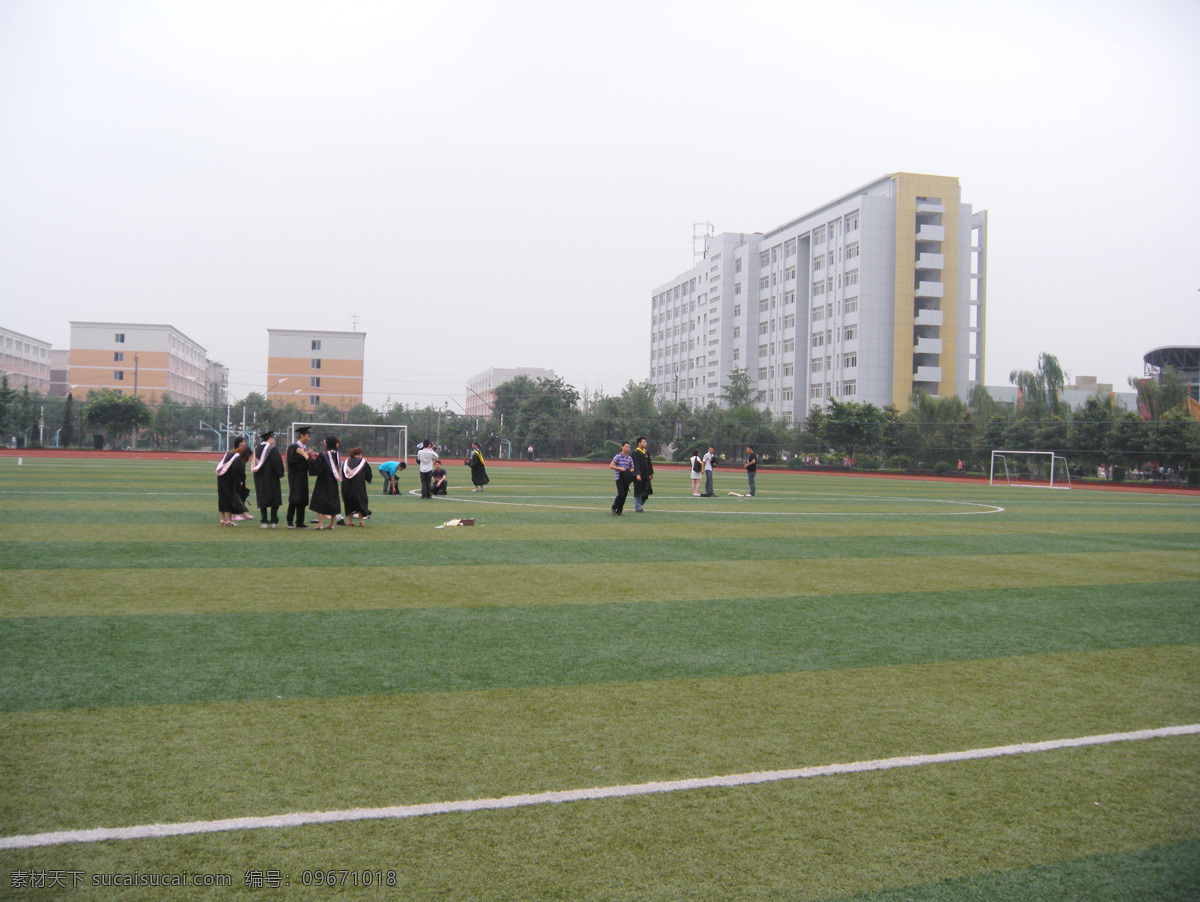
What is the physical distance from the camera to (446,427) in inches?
2431

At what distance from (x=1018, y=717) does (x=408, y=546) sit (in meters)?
9.73

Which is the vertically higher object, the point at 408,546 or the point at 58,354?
the point at 58,354

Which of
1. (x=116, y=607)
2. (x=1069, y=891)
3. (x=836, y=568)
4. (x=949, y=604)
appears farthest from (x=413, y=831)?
(x=836, y=568)

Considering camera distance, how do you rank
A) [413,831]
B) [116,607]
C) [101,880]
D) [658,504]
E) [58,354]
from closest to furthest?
[101,880], [413,831], [116,607], [658,504], [58,354]

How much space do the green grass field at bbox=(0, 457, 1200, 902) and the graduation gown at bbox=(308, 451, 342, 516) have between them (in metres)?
3.06

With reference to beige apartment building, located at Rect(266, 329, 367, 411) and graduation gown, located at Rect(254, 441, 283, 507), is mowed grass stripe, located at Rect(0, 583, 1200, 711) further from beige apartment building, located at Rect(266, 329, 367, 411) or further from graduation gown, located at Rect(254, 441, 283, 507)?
beige apartment building, located at Rect(266, 329, 367, 411)

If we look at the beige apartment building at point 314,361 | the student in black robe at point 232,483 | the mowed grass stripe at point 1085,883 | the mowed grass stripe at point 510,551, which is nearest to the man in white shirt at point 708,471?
the mowed grass stripe at point 510,551

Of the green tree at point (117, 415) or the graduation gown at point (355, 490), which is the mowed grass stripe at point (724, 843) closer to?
Result: the graduation gown at point (355, 490)

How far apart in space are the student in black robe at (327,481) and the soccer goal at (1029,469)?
38.8 meters

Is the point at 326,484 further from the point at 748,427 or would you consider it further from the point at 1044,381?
the point at 1044,381

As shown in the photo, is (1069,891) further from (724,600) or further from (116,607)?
(116,607)

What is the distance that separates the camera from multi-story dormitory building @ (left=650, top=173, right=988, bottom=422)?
70.4 meters

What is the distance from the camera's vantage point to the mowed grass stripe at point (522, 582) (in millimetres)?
8523

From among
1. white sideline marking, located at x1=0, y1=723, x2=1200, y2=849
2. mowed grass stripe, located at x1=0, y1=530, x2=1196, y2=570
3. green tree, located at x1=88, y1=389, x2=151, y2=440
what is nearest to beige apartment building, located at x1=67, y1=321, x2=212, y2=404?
green tree, located at x1=88, y1=389, x2=151, y2=440
